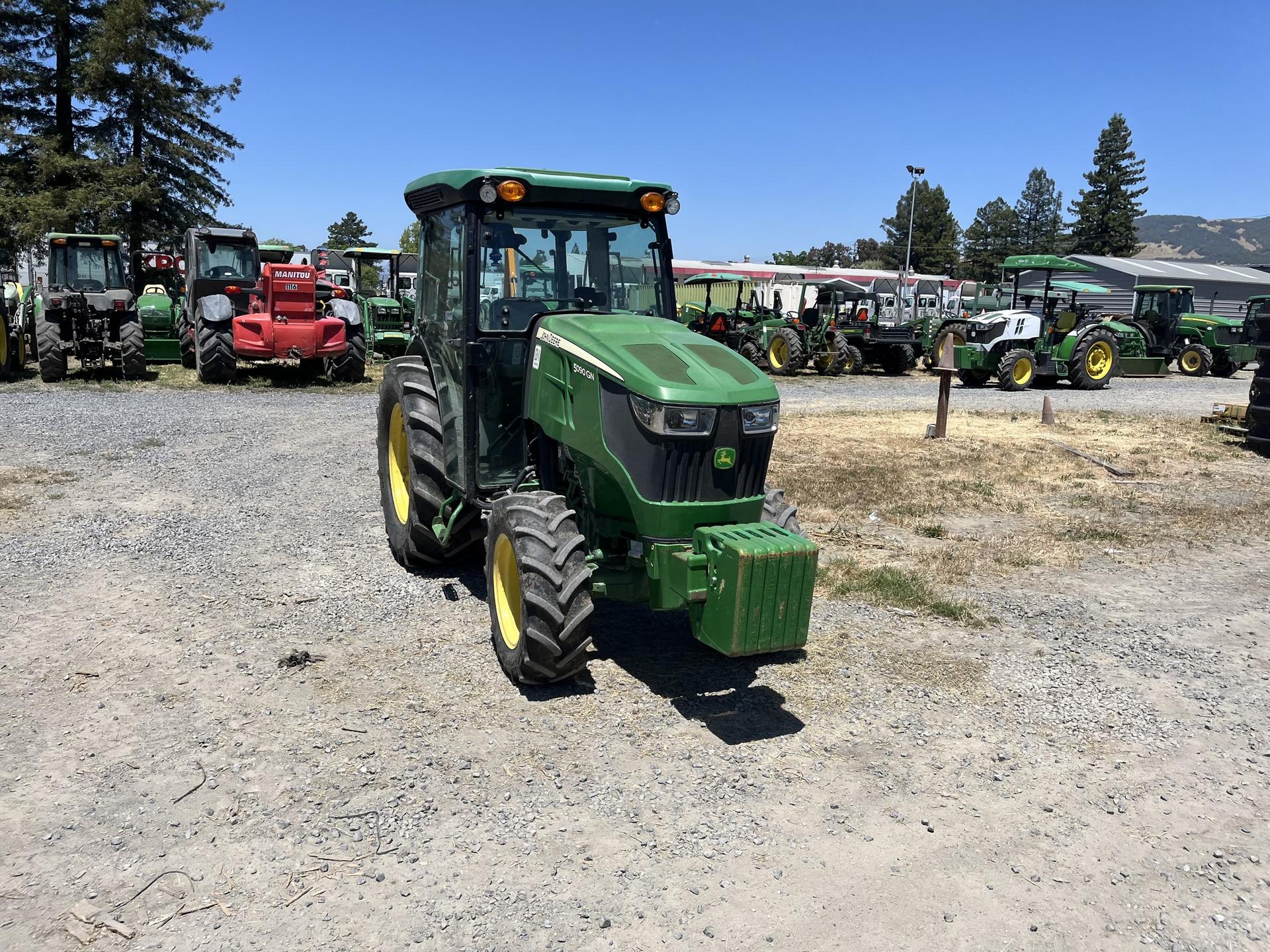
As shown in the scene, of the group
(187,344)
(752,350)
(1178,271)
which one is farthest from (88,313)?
(1178,271)

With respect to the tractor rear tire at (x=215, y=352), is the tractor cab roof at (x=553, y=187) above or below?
above

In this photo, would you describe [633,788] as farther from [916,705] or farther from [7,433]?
[7,433]

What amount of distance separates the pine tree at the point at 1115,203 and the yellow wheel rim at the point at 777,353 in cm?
5800

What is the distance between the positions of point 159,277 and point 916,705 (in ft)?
76.0

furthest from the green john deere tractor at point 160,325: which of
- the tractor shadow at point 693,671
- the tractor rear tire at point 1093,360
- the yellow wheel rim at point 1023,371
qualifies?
the tractor rear tire at point 1093,360

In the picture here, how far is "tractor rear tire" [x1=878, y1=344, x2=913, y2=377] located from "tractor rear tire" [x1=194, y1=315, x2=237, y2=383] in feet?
52.5

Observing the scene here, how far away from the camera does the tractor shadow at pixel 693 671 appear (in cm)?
454

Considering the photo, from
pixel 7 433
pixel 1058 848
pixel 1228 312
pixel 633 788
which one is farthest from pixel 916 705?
pixel 1228 312

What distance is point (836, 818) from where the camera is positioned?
3.76 m

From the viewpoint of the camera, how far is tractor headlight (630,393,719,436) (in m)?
4.34

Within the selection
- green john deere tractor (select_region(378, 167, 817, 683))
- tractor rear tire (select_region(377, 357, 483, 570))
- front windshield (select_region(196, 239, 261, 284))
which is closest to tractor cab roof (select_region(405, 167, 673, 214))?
green john deere tractor (select_region(378, 167, 817, 683))

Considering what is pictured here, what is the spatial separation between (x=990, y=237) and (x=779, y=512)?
108m

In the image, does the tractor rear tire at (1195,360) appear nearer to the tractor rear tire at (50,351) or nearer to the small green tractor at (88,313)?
the small green tractor at (88,313)

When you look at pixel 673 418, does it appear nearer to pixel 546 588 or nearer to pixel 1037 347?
pixel 546 588
